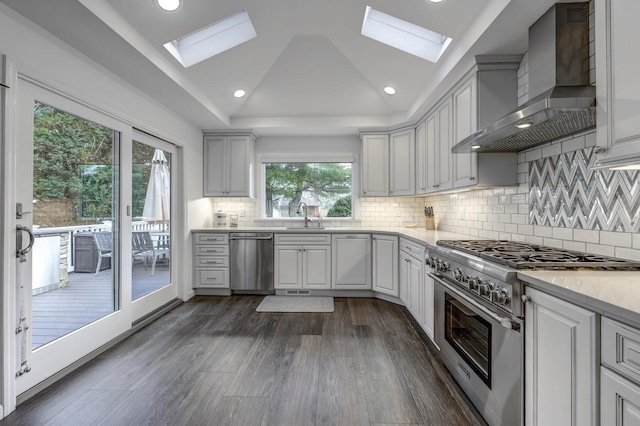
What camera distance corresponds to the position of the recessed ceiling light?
2.15 m

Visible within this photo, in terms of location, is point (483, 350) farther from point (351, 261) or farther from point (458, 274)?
point (351, 261)

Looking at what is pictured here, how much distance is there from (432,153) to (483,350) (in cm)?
226

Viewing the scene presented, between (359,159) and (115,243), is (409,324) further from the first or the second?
(115,243)

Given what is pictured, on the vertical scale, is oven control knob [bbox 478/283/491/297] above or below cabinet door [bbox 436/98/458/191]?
below

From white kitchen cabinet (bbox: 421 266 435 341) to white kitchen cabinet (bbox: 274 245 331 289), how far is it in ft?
5.29

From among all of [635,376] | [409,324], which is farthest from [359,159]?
[635,376]

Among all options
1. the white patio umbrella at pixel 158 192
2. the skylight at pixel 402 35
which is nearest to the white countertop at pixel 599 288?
the skylight at pixel 402 35

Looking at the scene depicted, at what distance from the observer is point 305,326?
3121 millimetres

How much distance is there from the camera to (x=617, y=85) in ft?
4.14

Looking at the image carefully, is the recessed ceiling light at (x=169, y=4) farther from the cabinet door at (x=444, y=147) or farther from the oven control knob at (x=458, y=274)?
the oven control knob at (x=458, y=274)

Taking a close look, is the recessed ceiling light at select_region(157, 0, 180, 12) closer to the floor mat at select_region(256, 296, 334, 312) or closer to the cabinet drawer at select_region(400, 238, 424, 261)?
the cabinet drawer at select_region(400, 238, 424, 261)

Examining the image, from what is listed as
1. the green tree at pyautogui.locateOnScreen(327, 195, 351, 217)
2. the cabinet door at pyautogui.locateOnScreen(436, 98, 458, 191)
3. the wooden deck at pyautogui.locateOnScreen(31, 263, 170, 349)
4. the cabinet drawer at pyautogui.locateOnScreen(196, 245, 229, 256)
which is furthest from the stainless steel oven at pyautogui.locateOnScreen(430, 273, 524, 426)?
the cabinet drawer at pyautogui.locateOnScreen(196, 245, 229, 256)

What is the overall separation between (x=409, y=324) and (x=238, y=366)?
5.76ft

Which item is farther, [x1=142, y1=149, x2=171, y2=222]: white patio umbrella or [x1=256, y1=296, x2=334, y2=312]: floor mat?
[x1=256, y1=296, x2=334, y2=312]: floor mat
